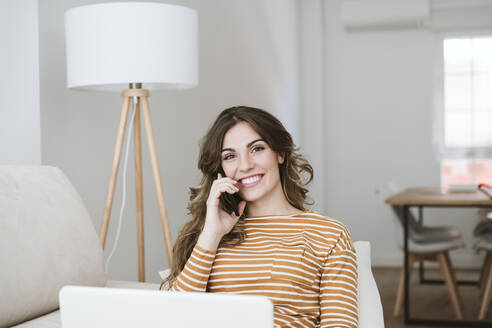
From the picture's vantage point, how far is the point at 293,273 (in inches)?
51.1

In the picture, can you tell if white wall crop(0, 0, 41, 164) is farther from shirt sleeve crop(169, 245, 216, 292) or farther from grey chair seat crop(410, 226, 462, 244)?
grey chair seat crop(410, 226, 462, 244)

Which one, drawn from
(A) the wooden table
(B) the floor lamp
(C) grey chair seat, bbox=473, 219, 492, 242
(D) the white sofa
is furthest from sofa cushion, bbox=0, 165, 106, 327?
(C) grey chair seat, bbox=473, 219, 492, 242

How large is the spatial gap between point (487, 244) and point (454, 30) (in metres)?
2.60

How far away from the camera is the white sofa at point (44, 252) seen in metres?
1.32

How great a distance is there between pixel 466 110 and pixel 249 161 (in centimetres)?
466

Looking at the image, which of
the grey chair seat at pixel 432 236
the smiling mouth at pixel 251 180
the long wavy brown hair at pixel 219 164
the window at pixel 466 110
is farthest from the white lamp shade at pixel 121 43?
the window at pixel 466 110

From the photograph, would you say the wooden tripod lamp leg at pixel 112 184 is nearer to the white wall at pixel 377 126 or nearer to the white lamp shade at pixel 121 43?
the white lamp shade at pixel 121 43

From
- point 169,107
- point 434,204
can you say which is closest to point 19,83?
point 169,107

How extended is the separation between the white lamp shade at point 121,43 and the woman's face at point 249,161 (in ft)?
1.86

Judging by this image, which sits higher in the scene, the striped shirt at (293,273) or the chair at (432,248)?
the striped shirt at (293,273)

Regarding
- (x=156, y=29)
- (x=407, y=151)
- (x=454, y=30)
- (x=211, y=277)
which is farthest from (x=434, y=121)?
(x=211, y=277)

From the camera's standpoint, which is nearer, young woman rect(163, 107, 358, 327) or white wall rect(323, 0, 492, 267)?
young woman rect(163, 107, 358, 327)

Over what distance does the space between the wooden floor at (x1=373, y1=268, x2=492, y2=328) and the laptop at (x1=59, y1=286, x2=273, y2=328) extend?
294 cm

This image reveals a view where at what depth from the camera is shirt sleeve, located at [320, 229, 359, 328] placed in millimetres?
1254
